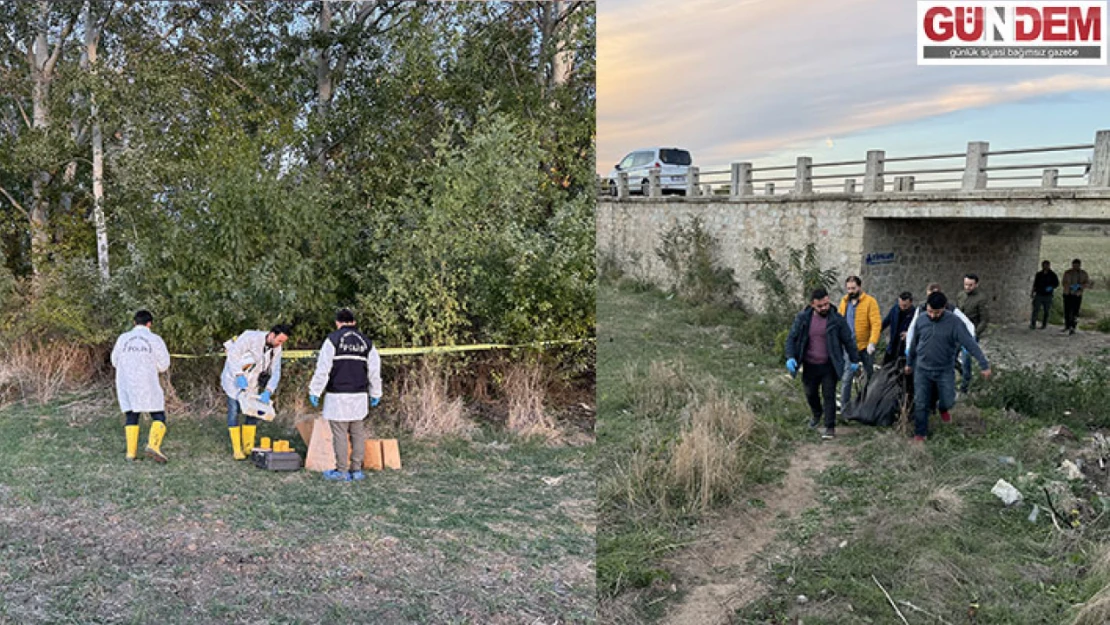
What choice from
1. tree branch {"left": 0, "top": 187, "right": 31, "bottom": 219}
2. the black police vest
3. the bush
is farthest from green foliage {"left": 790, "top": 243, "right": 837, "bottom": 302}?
tree branch {"left": 0, "top": 187, "right": 31, "bottom": 219}

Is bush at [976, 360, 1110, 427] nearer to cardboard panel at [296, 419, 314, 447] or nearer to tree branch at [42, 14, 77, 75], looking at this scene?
cardboard panel at [296, 419, 314, 447]

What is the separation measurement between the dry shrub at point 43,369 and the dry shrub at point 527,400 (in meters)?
4.08

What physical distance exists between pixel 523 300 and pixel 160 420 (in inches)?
124

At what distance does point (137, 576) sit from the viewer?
387 centimetres

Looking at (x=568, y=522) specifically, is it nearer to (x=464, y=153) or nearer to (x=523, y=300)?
(x=523, y=300)

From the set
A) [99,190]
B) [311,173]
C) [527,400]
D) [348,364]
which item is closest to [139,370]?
[348,364]

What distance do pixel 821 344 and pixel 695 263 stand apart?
32.0 ft

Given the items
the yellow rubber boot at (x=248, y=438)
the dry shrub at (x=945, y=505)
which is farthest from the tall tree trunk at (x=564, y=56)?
the dry shrub at (x=945, y=505)

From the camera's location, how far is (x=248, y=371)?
6160mm

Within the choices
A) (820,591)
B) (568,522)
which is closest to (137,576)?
(568,522)

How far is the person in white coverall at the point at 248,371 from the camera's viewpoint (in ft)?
20.0

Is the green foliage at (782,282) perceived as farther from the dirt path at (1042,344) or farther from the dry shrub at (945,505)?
the dry shrub at (945,505)

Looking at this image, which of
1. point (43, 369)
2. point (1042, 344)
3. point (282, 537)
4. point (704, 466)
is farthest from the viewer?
point (1042, 344)

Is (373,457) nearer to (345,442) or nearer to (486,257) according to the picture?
(345,442)
